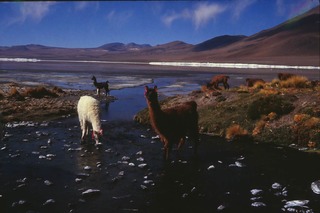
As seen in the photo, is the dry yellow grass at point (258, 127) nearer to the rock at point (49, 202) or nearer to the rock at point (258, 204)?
the rock at point (258, 204)

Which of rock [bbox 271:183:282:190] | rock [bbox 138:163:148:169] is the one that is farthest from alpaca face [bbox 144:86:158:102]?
rock [bbox 271:183:282:190]

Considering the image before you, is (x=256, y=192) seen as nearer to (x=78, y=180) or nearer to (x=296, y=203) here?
(x=296, y=203)

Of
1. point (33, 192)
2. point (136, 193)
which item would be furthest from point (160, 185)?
point (33, 192)

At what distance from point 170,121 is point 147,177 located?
211 centimetres

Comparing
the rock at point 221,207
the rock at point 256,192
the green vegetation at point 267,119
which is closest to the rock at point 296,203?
the rock at point 256,192

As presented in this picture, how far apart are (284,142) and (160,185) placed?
6.30 m

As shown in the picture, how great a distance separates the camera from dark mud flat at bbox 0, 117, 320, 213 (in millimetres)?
7199

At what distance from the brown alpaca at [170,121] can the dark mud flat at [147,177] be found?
673 mm

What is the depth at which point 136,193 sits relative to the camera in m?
7.83

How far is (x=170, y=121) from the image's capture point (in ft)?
34.0

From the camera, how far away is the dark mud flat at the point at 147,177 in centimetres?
720

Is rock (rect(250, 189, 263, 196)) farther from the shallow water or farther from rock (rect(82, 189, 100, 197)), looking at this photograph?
rock (rect(82, 189, 100, 197))

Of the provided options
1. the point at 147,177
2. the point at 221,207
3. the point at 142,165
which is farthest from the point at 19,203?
the point at 221,207

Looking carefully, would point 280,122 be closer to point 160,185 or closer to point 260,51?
point 160,185
